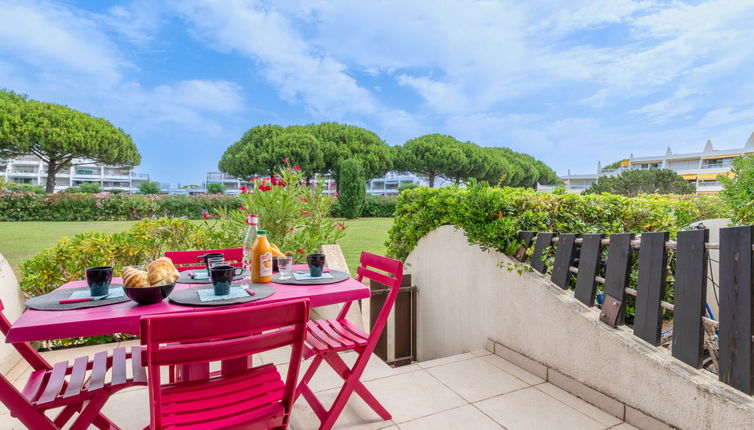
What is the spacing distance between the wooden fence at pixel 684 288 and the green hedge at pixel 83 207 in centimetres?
1343

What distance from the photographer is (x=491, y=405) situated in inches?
84.8

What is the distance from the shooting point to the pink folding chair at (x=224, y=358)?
1059mm

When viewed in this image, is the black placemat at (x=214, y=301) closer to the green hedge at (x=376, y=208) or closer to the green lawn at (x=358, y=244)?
the green lawn at (x=358, y=244)

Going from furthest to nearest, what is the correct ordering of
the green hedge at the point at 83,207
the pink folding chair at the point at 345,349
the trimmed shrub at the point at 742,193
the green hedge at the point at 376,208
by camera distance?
the green hedge at the point at 376,208
the green hedge at the point at 83,207
the trimmed shrub at the point at 742,193
the pink folding chair at the point at 345,349

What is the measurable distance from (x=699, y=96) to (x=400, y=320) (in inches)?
1005

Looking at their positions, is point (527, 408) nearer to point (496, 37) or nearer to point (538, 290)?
point (538, 290)

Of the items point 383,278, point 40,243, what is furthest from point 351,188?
point 383,278

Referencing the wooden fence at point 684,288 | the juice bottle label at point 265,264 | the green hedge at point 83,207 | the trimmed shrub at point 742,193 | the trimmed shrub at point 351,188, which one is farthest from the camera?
the trimmed shrub at point 351,188

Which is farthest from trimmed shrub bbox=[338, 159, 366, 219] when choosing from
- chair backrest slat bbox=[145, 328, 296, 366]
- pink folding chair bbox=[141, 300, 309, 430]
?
chair backrest slat bbox=[145, 328, 296, 366]

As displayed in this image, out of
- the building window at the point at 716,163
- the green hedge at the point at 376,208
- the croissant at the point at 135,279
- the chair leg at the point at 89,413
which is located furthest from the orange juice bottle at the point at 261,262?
the building window at the point at 716,163

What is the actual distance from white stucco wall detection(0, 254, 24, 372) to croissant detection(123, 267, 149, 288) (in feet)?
6.63

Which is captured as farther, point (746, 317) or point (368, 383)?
point (368, 383)

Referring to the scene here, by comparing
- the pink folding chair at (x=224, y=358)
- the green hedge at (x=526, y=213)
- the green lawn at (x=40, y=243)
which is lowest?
the green lawn at (x=40, y=243)

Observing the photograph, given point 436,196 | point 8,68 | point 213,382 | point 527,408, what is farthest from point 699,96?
point 8,68
